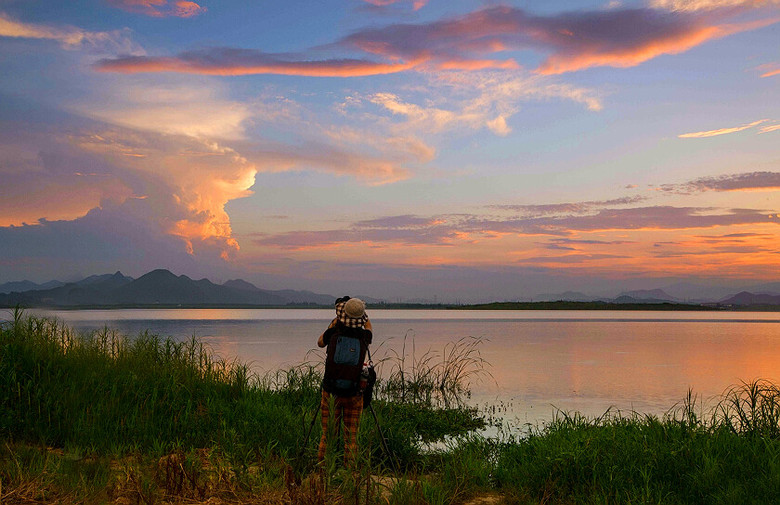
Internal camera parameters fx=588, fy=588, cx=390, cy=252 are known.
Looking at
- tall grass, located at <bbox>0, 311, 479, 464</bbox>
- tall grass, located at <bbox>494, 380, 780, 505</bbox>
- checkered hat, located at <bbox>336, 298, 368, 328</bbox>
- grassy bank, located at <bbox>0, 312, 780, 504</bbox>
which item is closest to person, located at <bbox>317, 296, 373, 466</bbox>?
checkered hat, located at <bbox>336, 298, 368, 328</bbox>

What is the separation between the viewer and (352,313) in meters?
8.93

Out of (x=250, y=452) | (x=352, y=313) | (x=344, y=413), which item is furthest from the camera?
(x=344, y=413)

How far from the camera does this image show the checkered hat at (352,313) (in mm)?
8930

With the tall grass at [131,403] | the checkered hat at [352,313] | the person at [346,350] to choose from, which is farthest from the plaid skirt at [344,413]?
the checkered hat at [352,313]

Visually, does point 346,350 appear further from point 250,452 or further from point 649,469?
point 649,469

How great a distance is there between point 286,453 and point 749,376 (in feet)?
102

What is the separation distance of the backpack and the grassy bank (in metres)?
1.02

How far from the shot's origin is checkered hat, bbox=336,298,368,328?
893cm

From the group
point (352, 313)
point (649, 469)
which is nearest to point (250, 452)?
point (352, 313)

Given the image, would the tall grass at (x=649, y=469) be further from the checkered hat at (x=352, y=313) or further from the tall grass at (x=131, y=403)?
the checkered hat at (x=352, y=313)

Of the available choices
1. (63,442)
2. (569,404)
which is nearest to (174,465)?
(63,442)

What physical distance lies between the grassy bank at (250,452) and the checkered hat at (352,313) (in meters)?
1.92

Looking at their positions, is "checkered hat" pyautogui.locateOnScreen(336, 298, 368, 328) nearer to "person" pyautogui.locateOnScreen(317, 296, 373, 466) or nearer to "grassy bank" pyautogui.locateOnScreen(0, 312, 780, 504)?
"person" pyautogui.locateOnScreen(317, 296, 373, 466)

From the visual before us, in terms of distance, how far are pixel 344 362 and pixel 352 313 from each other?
A: 2.70 feet
